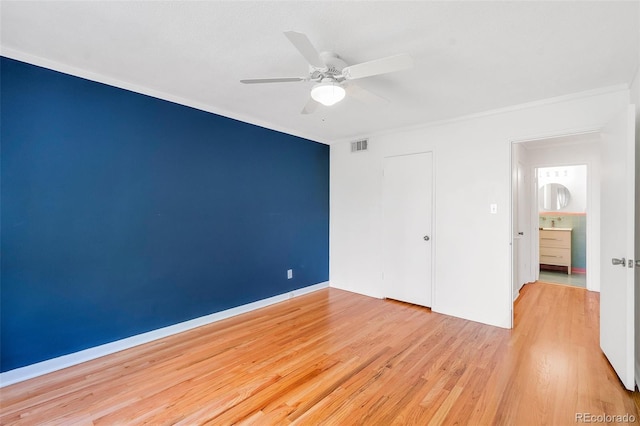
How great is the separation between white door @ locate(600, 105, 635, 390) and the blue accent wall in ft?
11.6

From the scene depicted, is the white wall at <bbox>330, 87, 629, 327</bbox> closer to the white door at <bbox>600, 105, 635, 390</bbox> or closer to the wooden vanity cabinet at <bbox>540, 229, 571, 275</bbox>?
the white door at <bbox>600, 105, 635, 390</bbox>

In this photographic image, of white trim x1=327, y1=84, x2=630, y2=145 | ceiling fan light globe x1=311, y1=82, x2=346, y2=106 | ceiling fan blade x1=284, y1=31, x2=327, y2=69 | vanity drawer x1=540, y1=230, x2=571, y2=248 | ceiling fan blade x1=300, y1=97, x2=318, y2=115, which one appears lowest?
vanity drawer x1=540, y1=230, x2=571, y2=248

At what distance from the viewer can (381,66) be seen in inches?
73.0

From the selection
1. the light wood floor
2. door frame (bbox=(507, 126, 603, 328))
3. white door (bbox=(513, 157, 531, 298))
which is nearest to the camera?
the light wood floor

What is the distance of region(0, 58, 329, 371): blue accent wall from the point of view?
2.27 meters

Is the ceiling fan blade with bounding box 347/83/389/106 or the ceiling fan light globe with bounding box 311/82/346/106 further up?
the ceiling fan blade with bounding box 347/83/389/106

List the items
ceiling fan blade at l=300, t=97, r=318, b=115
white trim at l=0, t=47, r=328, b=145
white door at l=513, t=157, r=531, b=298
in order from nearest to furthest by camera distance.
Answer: white trim at l=0, t=47, r=328, b=145 < ceiling fan blade at l=300, t=97, r=318, b=115 < white door at l=513, t=157, r=531, b=298

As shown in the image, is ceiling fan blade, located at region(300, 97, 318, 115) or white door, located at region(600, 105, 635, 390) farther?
ceiling fan blade, located at region(300, 97, 318, 115)

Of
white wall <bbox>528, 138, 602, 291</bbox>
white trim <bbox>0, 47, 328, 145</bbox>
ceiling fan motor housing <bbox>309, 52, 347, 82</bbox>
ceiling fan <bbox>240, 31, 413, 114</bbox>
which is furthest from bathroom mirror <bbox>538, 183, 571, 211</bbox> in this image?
ceiling fan motor housing <bbox>309, 52, 347, 82</bbox>

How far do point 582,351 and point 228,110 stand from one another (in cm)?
451

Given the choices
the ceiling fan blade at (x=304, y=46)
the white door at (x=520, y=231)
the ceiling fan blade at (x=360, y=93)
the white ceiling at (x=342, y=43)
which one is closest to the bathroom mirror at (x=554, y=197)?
the white door at (x=520, y=231)

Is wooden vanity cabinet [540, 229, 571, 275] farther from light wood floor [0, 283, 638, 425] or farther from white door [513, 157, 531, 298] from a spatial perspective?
light wood floor [0, 283, 638, 425]

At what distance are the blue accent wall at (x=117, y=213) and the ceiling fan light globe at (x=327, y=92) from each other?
1829 millimetres

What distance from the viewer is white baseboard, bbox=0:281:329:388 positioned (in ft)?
7.42
